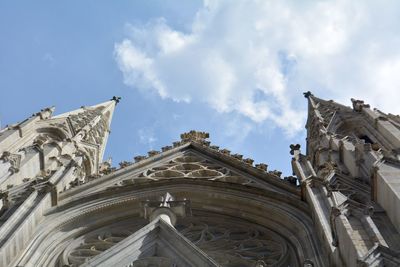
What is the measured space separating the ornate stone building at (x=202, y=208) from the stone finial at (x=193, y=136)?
1.63 ft

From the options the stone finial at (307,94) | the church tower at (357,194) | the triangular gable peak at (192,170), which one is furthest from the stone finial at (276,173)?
the stone finial at (307,94)

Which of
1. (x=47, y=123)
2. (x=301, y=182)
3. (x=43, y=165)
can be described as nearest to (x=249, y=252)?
(x=301, y=182)

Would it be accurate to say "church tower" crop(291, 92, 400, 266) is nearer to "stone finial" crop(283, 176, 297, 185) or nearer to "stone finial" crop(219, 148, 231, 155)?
"stone finial" crop(283, 176, 297, 185)

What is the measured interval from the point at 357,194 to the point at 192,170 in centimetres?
661

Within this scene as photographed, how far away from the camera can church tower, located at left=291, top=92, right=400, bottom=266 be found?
31.9 feet

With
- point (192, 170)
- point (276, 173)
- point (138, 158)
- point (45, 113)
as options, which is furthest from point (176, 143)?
point (45, 113)

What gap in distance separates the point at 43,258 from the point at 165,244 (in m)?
3.06

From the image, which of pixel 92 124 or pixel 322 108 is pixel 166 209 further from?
pixel 322 108

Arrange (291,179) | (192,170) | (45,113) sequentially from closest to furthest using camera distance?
1. (291,179)
2. (192,170)
3. (45,113)

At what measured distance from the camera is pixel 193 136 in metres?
23.4

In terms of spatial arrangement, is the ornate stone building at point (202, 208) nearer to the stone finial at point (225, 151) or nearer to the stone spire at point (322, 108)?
the stone finial at point (225, 151)

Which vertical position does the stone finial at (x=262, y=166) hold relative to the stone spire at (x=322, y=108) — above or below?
below

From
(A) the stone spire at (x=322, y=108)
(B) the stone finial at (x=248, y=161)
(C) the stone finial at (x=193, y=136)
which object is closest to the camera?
(B) the stone finial at (x=248, y=161)

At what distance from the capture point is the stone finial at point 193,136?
23047 millimetres
